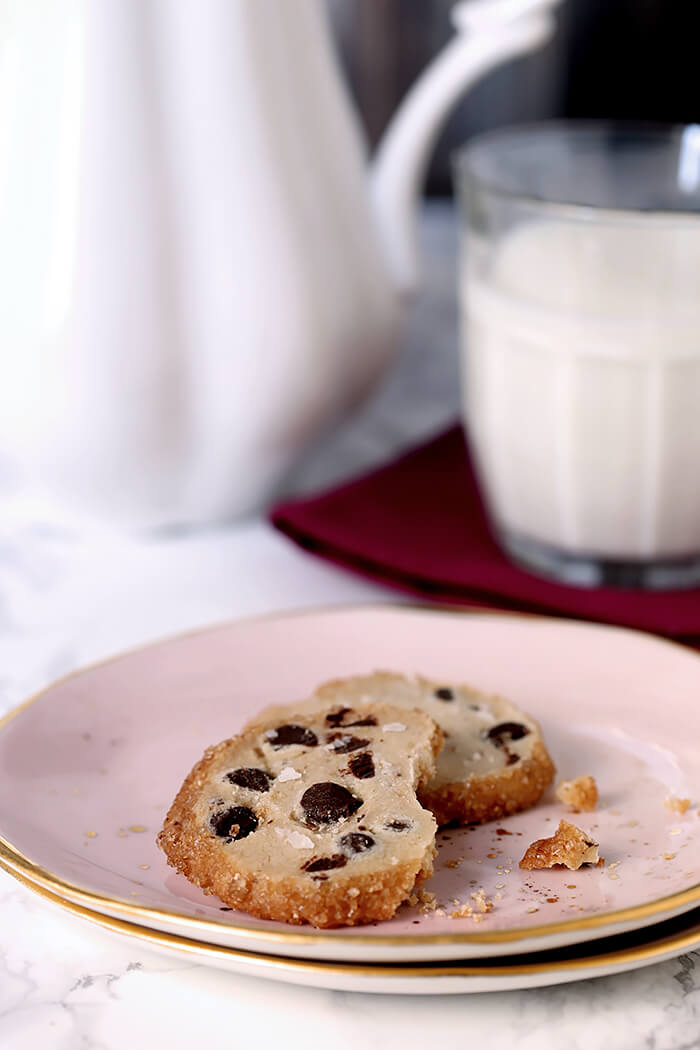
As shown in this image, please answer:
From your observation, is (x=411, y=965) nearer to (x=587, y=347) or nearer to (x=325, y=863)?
(x=325, y=863)

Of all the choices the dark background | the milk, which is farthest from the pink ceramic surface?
the dark background

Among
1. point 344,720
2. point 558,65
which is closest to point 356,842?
point 344,720

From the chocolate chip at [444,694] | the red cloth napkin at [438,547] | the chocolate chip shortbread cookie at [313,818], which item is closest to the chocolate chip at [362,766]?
the chocolate chip shortbread cookie at [313,818]

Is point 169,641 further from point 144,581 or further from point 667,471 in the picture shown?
point 667,471

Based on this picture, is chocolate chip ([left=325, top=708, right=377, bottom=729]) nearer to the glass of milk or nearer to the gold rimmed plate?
the gold rimmed plate

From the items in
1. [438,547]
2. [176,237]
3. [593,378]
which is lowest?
[438,547]
